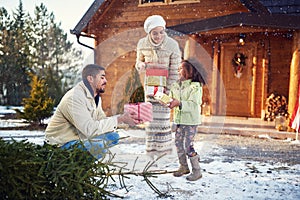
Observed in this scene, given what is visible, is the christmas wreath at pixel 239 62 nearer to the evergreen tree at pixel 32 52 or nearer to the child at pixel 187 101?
the child at pixel 187 101

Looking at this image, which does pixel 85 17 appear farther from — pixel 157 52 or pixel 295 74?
pixel 295 74

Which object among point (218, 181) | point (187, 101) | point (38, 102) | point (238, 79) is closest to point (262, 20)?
point (238, 79)

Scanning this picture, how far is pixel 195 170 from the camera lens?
204cm

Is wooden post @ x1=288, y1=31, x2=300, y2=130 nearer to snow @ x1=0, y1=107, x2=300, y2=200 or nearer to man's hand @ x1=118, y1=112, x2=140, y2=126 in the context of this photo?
snow @ x1=0, y1=107, x2=300, y2=200

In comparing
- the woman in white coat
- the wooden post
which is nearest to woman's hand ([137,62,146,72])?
the woman in white coat

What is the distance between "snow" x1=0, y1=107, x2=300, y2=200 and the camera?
1.74 m

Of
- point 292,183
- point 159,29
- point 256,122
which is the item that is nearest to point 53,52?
point 159,29

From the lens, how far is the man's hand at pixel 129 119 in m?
0.83

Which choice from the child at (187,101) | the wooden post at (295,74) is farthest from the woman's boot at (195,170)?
the wooden post at (295,74)

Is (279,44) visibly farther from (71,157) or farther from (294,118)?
(71,157)

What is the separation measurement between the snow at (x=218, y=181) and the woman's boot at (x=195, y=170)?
4cm

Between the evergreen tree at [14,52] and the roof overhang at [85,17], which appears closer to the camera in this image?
the evergreen tree at [14,52]

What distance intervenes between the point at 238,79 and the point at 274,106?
0.81m

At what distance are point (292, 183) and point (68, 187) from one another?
198cm
